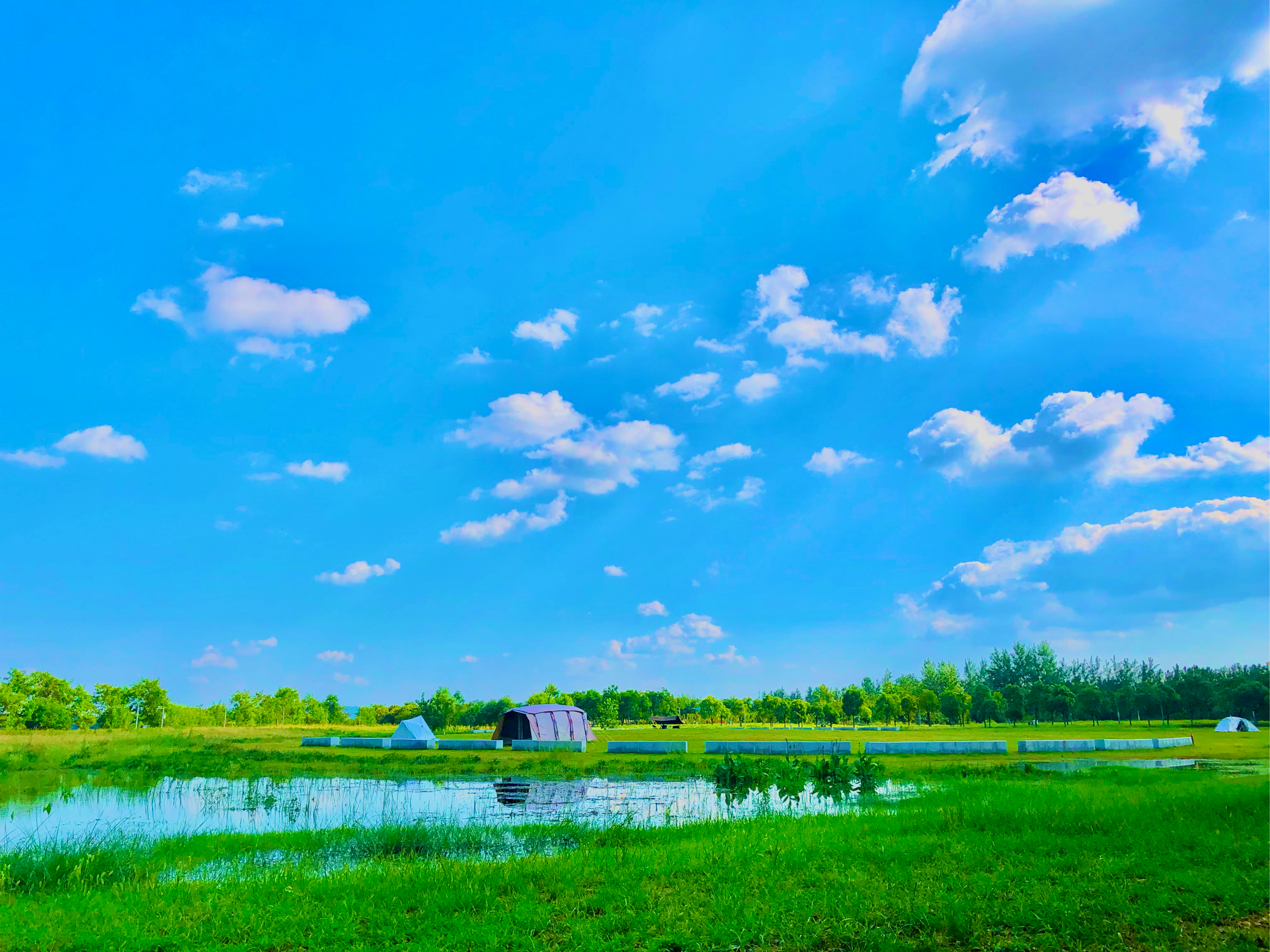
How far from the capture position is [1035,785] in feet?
58.3

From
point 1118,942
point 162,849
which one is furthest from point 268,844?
point 1118,942

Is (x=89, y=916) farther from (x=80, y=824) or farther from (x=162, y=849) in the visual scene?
(x=80, y=824)

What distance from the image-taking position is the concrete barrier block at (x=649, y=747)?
3631cm

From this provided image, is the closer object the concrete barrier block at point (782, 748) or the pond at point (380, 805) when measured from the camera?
the pond at point (380, 805)

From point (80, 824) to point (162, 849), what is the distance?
5881 mm

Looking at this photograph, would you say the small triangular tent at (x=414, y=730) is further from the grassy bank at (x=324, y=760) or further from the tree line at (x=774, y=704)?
the tree line at (x=774, y=704)

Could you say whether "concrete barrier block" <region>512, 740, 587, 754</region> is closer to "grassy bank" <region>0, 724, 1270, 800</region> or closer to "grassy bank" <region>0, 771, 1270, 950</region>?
"grassy bank" <region>0, 724, 1270, 800</region>

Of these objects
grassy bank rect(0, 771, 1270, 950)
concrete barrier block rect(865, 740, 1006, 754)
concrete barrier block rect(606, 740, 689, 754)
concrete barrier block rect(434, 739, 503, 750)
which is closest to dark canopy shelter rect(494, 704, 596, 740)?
concrete barrier block rect(434, 739, 503, 750)

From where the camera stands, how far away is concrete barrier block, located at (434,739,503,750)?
40.8 meters

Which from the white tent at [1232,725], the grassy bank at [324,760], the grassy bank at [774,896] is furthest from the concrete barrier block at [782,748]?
the grassy bank at [774,896]

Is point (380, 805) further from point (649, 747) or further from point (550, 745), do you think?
point (550, 745)

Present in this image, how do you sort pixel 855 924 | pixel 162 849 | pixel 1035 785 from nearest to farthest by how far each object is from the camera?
pixel 855 924, pixel 162 849, pixel 1035 785

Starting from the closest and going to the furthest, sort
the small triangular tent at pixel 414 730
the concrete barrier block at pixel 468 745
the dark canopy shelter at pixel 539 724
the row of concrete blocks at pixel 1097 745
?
the row of concrete blocks at pixel 1097 745, the concrete barrier block at pixel 468 745, the dark canopy shelter at pixel 539 724, the small triangular tent at pixel 414 730

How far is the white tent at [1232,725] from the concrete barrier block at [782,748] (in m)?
20.6
